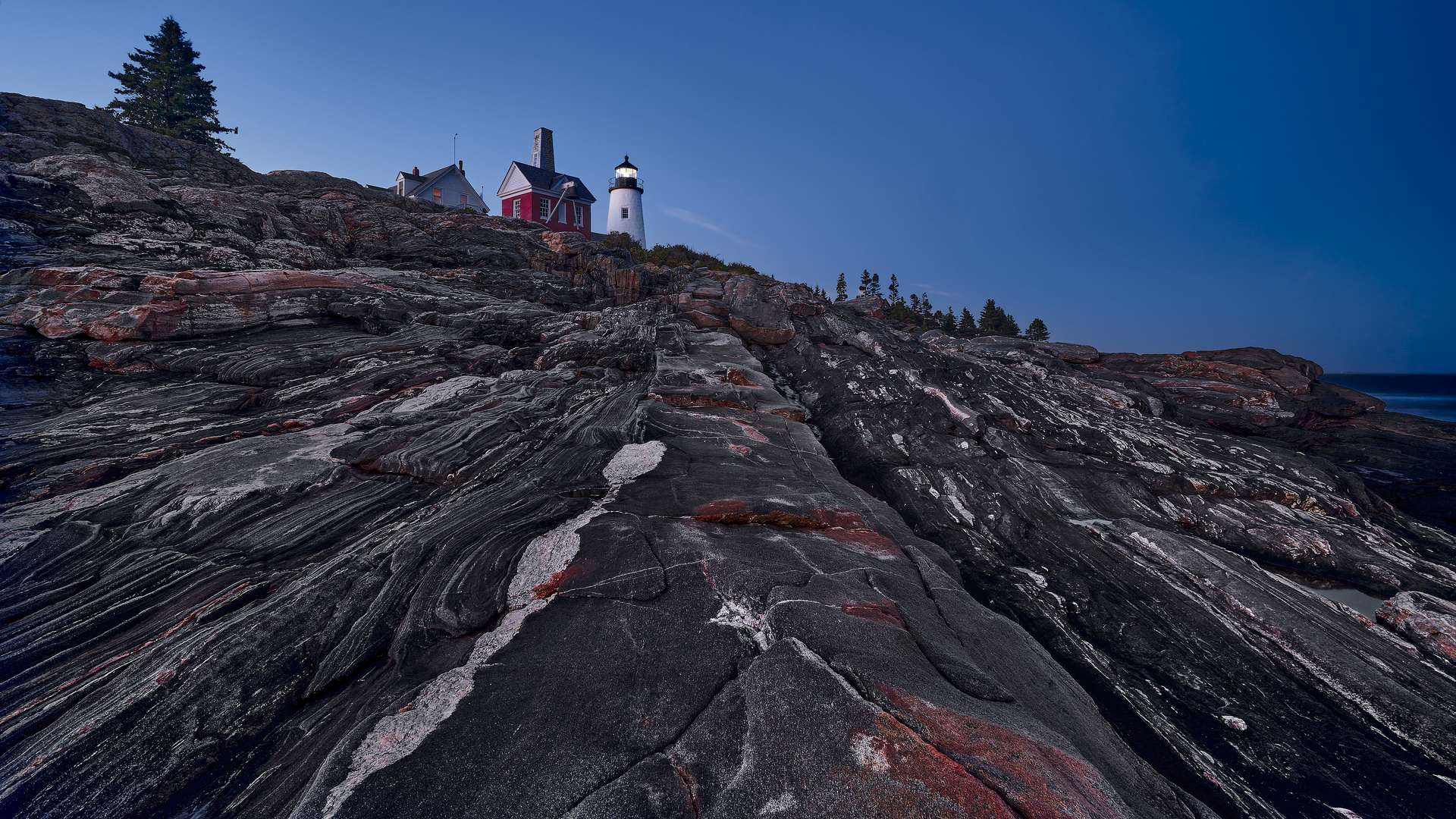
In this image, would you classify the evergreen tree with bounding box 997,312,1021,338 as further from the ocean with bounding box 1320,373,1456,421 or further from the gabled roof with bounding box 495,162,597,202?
the gabled roof with bounding box 495,162,597,202

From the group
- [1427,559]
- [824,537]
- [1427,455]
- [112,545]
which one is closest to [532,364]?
[112,545]

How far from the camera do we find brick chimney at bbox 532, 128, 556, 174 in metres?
64.8

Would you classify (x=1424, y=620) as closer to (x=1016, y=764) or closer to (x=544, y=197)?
(x=1016, y=764)

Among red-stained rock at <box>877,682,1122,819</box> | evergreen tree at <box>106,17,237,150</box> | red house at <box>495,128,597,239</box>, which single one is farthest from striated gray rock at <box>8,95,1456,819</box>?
red house at <box>495,128,597,239</box>

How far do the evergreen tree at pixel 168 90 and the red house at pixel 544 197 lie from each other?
84.3 ft

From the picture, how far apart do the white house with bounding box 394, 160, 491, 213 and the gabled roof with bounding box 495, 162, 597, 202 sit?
459cm

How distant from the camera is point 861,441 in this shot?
1608cm

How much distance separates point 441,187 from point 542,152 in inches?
548

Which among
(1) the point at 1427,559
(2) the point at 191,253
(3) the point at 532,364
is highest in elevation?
(2) the point at 191,253

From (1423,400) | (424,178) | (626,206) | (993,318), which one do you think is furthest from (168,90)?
(1423,400)

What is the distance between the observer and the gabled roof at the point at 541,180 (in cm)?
6019

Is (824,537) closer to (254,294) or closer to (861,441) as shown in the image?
(861,441)

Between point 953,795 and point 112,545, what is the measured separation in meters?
11.4

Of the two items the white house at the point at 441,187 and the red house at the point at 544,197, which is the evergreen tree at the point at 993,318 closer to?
the red house at the point at 544,197
